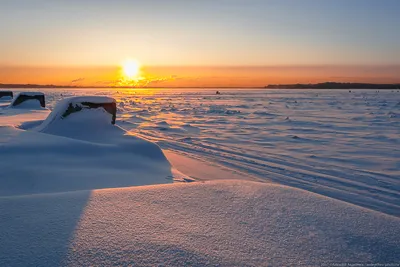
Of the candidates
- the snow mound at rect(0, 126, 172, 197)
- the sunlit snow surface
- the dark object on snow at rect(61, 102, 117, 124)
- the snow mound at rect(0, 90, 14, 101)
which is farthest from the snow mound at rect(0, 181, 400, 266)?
the snow mound at rect(0, 90, 14, 101)

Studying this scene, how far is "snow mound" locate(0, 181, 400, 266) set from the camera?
1.35 m

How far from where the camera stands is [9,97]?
21.0m

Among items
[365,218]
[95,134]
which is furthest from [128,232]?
[95,134]

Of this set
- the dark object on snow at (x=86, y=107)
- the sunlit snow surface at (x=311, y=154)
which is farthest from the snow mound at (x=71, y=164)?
the dark object on snow at (x=86, y=107)

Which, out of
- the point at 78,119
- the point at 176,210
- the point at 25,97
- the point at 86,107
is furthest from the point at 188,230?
the point at 25,97

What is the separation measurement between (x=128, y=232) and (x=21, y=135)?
358 cm

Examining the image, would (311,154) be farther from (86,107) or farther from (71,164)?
(86,107)

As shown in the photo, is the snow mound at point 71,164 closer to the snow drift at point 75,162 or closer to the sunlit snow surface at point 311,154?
the snow drift at point 75,162

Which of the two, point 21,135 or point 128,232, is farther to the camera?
point 21,135

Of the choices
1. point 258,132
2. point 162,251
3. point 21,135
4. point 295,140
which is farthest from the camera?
point 258,132

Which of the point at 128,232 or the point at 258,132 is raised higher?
the point at 128,232

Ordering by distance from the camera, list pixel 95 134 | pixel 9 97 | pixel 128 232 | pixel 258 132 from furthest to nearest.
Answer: pixel 9 97, pixel 258 132, pixel 95 134, pixel 128 232

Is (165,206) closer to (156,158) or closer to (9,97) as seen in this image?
(156,158)

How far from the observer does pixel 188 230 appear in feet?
5.33
